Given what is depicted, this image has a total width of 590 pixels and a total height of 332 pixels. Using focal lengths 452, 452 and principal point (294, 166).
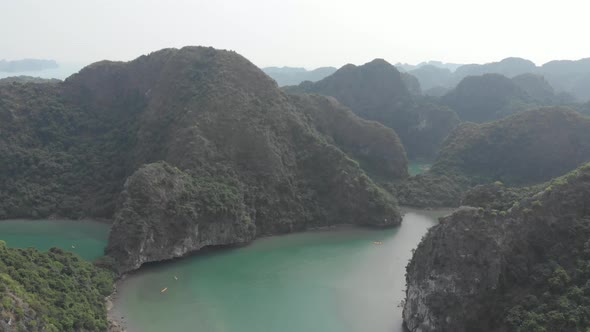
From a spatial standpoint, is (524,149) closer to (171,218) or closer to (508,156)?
(508,156)

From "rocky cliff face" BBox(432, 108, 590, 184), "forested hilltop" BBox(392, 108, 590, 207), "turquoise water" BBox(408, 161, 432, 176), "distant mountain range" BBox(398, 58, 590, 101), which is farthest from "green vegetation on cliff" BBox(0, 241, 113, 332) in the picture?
"distant mountain range" BBox(398, 58, 590, 101)

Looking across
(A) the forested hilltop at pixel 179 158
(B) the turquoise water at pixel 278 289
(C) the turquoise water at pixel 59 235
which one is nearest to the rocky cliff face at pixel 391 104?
(A) the forested hilltop at pixel 179 158

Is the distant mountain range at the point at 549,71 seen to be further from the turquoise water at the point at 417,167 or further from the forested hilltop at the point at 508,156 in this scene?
the forested hilltop at the point at 508,156

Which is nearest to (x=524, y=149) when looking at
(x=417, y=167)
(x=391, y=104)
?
(x=417, y=167)

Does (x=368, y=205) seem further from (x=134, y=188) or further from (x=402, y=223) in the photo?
(x=134, y=188)

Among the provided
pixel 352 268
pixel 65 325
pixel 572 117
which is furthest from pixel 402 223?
pixel 65 325

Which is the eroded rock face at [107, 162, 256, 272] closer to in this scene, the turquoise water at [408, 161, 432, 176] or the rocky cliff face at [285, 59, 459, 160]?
the turquoise water at [408, 161, 432, 176]
